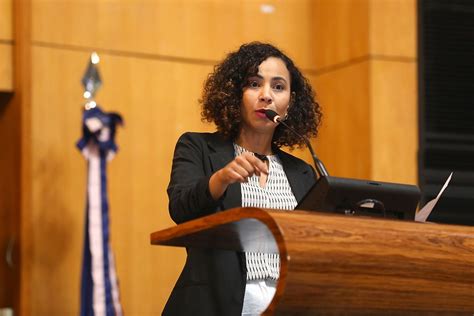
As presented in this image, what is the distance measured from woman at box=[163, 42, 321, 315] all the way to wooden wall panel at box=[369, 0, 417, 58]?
208cm

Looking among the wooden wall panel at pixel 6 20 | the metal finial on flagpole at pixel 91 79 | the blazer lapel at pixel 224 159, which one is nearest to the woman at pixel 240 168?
the blazer lapel at pixel 224 159

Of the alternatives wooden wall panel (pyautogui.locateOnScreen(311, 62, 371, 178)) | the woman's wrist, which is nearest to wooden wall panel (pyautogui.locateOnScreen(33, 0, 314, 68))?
wooden wall panel (pyautogui.locateOnScreen(311, 62, 371, 178))

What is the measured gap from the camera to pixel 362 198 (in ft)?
7.13

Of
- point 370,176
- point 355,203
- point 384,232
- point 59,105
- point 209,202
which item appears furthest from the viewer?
point 370,176

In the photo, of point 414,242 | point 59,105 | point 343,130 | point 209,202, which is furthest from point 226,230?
point 343,130

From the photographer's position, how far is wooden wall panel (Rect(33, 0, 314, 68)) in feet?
15.4

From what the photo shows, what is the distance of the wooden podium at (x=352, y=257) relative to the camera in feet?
6.24

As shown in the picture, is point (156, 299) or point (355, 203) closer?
point (355, 203)

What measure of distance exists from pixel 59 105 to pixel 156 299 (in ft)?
3.75

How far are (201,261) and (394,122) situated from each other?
2.76 m

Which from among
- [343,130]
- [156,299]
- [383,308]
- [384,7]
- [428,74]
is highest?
[384,7]

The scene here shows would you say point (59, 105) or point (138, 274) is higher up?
point (59, 105)

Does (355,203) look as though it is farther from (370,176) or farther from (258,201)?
(370,176)

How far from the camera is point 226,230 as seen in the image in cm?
205
